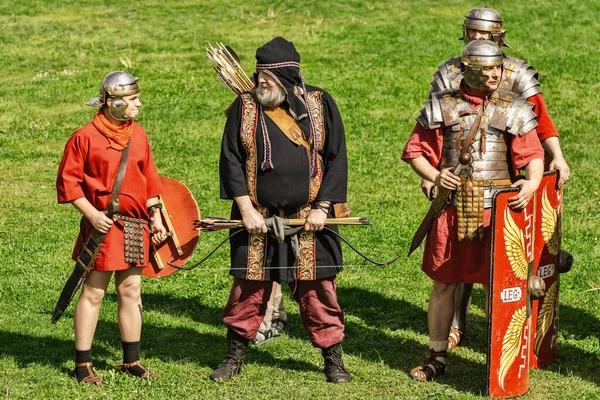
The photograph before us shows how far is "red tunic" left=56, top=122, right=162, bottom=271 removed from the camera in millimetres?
6879

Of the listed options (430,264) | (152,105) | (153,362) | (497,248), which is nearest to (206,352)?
(153,362)

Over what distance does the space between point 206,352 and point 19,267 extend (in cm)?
258

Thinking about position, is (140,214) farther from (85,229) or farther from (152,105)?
(152,105)

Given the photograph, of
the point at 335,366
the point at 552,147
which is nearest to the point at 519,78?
the point at 552,147

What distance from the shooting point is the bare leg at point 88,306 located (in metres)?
7.10

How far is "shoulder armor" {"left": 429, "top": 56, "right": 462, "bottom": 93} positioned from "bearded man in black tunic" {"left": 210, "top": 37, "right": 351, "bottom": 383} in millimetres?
880

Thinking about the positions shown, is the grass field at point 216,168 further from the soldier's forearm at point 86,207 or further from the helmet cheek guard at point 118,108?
the helmet cheek guard at point 118,108

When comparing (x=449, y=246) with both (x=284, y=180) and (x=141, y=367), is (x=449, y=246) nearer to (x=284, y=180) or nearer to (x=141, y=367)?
(x=284, y=180)

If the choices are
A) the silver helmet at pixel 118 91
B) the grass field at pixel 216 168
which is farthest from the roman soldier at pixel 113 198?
the grass field at pixel 216 168

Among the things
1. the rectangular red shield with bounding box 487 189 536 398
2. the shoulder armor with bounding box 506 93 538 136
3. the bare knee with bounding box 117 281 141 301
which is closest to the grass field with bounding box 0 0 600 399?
the rectangular red shield with bounding box 487 189 536 398

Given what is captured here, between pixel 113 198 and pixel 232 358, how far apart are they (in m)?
1.33

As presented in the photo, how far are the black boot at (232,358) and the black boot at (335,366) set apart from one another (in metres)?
0.53

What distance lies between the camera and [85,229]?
7.12 metres

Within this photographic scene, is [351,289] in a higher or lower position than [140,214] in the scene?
lower
